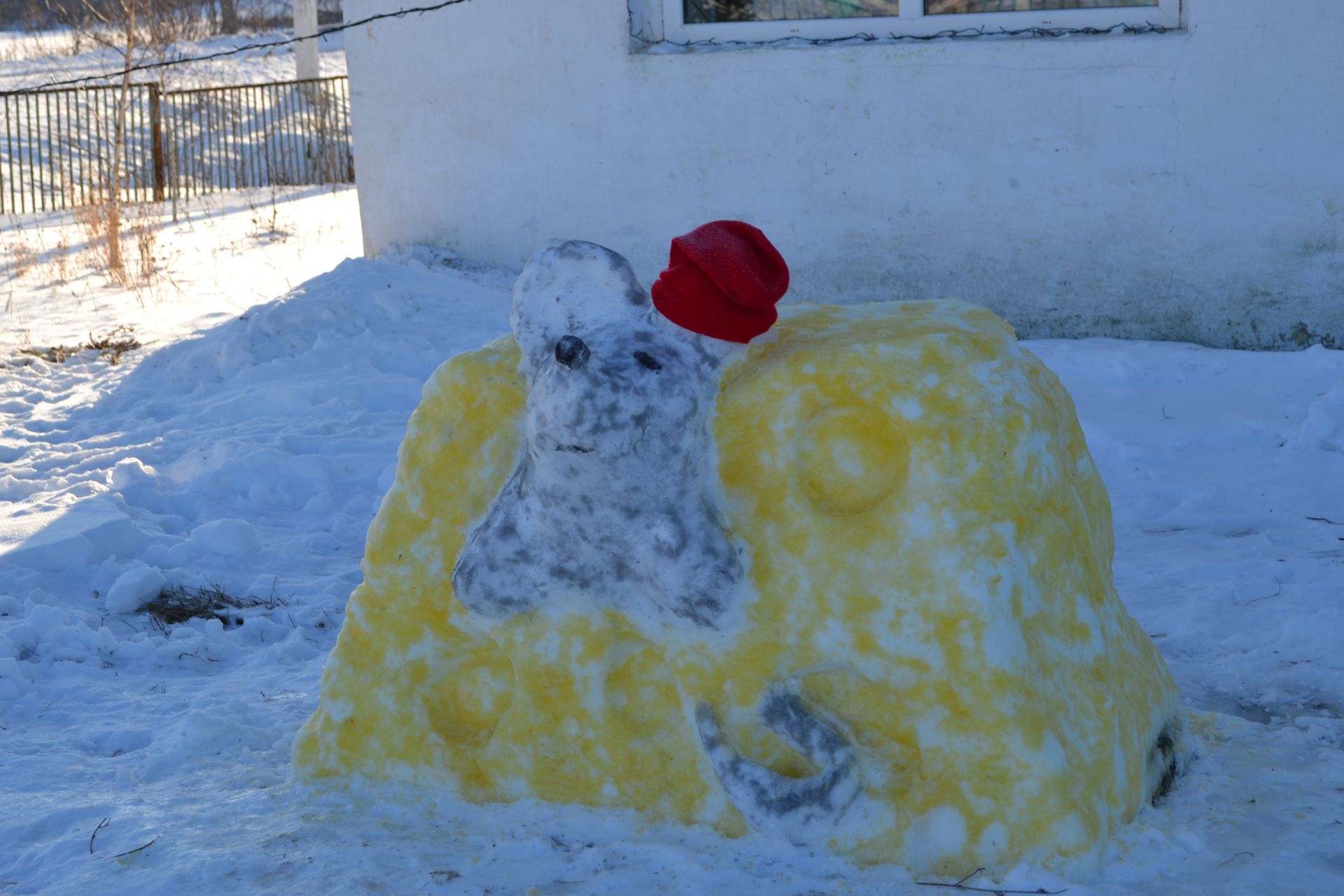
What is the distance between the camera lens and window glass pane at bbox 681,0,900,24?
6.64 meters

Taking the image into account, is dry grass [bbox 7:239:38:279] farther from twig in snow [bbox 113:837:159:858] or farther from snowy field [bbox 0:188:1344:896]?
twig in snow [bbox 113:837:159:858]

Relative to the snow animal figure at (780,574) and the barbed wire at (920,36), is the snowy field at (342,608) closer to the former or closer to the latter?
the snow animal figure at (780,574)

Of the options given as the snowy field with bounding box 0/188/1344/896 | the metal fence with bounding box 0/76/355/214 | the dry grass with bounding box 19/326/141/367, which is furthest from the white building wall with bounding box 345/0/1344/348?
the metal fence with bounding box 0/76/355/214

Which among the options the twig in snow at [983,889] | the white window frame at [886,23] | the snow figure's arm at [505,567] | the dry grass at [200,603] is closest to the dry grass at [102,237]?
the white window frame at [886,23]

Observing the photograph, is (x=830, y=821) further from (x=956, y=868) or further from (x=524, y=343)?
(x=524, y=343)

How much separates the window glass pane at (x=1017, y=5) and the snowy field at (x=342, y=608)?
5.38 ft

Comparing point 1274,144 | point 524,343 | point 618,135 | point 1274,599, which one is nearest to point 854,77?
point 618,135

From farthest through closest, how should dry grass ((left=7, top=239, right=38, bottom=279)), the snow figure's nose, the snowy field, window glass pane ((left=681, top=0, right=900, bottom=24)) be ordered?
dry grass ((left=7, top=239, right=38, bottom=279))
window glass pane ((left=681, top=0, right=900, bottom=24))
the snowy field
the snow figure's nose

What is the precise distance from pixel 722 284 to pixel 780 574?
53cm

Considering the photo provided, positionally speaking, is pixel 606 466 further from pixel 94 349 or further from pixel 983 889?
pixel 94 349

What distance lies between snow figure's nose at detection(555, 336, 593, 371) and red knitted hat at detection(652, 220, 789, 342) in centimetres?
20

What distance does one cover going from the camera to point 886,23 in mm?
6598

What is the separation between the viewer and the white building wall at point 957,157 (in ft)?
19.5

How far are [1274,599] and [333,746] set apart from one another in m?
2.55
